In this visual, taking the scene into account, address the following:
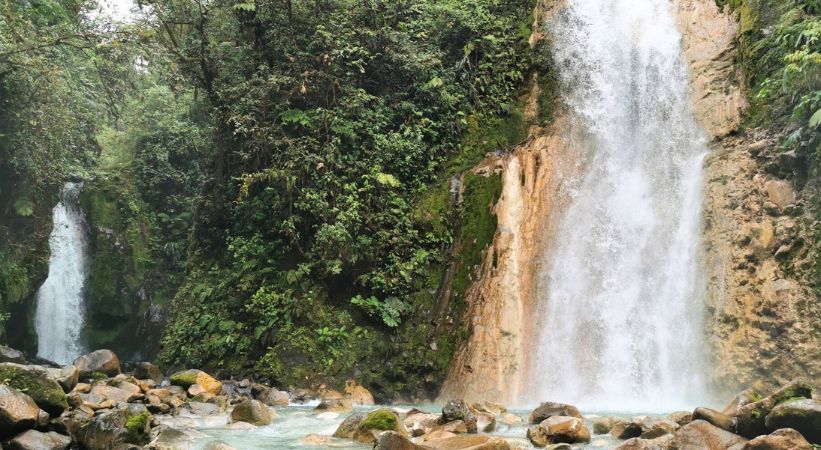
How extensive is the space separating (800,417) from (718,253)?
6662mm

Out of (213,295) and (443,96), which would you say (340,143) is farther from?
(213,295)

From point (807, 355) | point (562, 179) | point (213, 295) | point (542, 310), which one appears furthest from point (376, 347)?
point (807, 355)

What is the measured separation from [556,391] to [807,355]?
4.28 metres

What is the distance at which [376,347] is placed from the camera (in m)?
12.7

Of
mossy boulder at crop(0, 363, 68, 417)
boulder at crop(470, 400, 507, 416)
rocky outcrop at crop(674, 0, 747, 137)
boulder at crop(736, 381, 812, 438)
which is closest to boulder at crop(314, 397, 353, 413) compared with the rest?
boulder at crop(470, 400, 507, 416)

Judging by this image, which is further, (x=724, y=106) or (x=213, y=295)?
(x=213, y=295)

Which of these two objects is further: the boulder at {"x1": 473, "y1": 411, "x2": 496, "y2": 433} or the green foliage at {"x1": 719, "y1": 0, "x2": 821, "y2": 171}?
the green foliage at {"x1": 719, "y1": 0, "x2": 821, "y2": 171}

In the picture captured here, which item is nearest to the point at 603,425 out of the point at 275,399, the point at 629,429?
the point at 629,429

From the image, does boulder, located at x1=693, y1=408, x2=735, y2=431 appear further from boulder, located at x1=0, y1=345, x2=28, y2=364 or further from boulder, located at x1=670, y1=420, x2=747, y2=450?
boulder, located at x1=0, y1=345, x2=28, y2=364

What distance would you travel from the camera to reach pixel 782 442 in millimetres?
5398

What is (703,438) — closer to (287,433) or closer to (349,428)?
(349,428)

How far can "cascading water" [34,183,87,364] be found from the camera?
17609 millimetres

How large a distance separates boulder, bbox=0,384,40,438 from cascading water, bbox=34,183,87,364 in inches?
501

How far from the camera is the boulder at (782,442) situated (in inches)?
210
